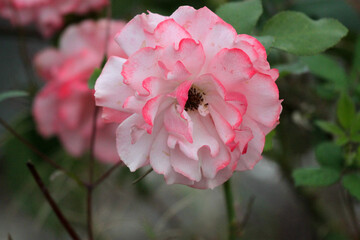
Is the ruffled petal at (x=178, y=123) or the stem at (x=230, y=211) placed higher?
the ruffled petal at (x=178, y=123)

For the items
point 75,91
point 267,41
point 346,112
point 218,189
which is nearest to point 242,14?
point 267,41

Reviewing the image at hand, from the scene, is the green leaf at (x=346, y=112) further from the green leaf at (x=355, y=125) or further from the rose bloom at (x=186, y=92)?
the rose bloom at (x=186, y=92)

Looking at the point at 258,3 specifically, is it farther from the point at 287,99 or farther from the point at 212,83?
the point at 287,99

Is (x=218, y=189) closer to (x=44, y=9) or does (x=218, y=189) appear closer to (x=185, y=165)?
(x=44, y=9)

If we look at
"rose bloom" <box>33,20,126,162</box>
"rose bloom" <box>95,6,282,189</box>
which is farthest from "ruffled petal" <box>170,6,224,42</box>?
"rose bloom" <box>33,20,126,162</box>

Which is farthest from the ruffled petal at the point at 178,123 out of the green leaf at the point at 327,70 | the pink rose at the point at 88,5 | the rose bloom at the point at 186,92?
the pink rose at the point at 88,5

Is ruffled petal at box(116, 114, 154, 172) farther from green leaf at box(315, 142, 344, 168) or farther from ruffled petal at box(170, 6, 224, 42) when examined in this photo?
green leaf at box(315, 142, 344, 168)
